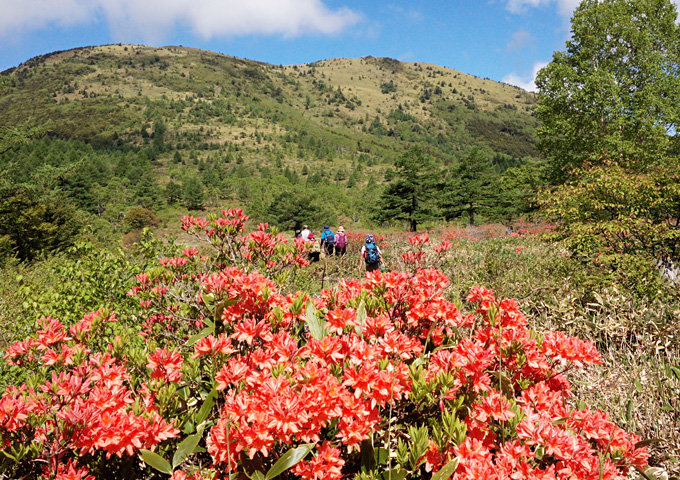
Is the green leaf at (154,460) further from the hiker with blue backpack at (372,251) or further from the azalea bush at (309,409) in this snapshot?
the hiker with blue backpack at (372,251)

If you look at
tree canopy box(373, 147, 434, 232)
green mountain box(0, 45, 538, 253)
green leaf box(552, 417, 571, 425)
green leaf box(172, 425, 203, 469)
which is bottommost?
green leaf box(172, 425, 203, 469)

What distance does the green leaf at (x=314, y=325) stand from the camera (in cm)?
161

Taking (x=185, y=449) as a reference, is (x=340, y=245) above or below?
above

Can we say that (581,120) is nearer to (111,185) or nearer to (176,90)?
(111,185)

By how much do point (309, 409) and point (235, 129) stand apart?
379ft

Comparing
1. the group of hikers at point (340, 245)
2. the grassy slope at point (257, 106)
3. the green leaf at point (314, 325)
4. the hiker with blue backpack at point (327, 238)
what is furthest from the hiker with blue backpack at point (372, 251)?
the grassy slope at point (257, 106)

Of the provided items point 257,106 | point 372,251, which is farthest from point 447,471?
point 257,106

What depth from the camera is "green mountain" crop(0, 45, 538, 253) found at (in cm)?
5572

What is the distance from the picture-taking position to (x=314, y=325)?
1.65 metres

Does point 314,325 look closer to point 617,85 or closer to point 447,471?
point 447,471

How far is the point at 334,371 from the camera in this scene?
1376 millimetres

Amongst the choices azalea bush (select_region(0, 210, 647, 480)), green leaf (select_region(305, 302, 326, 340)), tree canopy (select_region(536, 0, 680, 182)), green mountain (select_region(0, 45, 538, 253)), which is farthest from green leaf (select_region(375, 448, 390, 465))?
green mountain (select_region(0, 45, 538, 253))

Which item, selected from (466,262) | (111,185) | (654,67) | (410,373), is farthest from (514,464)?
(111,185)

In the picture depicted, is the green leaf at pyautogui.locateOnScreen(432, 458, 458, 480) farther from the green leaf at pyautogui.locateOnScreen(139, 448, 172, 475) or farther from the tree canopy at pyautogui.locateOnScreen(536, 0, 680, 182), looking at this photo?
the tree canopy at pyautogui.locateOnScreen(536, 0, 680, 182)
